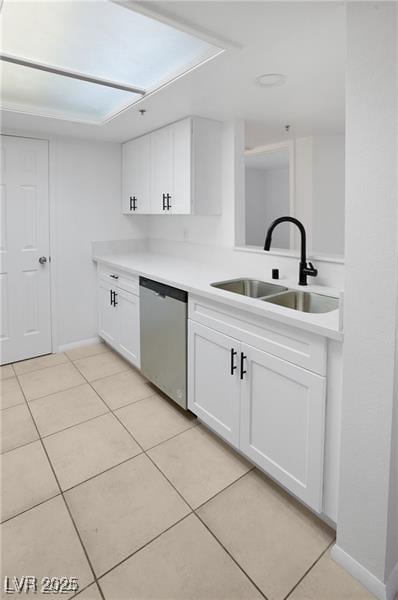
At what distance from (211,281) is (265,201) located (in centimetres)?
476

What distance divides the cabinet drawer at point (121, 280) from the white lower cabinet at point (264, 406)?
864 mm

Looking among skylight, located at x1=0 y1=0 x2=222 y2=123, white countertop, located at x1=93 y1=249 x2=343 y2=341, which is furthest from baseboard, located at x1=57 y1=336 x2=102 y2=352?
skylight, located at x1=0 y1=0 x2=222 y2=123

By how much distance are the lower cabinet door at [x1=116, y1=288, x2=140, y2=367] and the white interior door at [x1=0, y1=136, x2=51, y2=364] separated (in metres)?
0.84

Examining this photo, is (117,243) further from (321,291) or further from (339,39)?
(339,39)

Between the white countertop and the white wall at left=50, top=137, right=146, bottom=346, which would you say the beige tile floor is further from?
the white wall at left=50, top=137, right=146, bottom=346

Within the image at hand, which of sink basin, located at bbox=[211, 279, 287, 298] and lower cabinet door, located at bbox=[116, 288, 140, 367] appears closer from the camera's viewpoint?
sink basin, located at bbox=[211, 279, 287, 298]

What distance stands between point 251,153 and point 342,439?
12.4ft

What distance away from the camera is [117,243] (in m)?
3.94

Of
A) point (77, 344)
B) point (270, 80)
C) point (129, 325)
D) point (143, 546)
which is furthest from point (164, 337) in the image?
point (270, 80)

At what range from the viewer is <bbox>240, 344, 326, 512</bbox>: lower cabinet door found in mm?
1563

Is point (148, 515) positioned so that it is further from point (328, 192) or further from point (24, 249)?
point (328, 192)

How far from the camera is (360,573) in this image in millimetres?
1401

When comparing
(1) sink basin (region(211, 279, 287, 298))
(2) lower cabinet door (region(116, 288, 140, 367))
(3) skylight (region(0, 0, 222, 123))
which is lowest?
(2) lower cabinet door (region(116, 288, 140, 367))

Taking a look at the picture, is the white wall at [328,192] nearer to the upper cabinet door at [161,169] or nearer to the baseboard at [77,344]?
the upper cabinet door at [161,169]
